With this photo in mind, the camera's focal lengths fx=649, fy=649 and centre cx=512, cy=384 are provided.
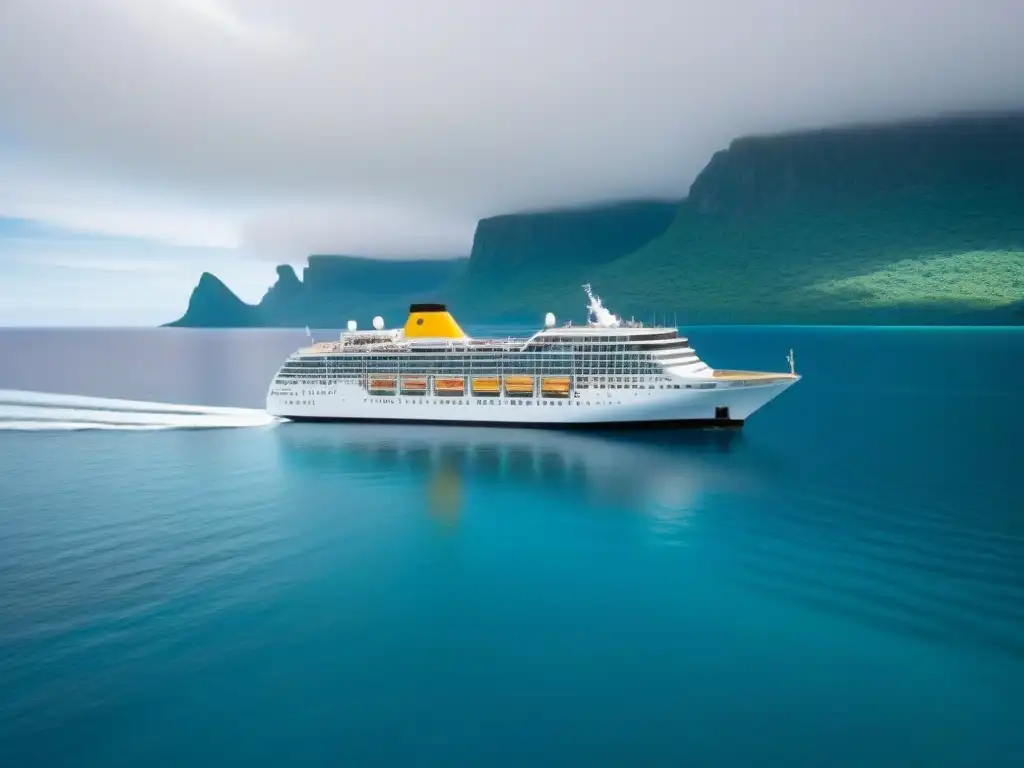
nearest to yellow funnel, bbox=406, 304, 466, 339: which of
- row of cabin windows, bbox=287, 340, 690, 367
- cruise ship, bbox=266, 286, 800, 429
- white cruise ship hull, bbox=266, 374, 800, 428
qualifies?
cruise ship, bbox=266, 286, 800, 429

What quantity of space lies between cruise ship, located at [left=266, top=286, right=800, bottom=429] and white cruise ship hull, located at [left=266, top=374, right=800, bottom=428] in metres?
0.09

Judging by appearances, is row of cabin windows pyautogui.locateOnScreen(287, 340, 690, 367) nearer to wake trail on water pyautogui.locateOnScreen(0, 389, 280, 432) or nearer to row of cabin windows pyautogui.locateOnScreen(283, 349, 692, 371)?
row of cabin windows pyautogui.locateOnScreen(283, 349, 692, 371)

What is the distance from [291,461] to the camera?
45.0 meters

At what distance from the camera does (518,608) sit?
2214 cm

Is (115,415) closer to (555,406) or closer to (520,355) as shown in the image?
(520,355)

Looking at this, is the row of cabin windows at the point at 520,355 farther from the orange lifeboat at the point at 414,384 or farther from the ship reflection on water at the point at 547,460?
the ship reflection on water at the point at 547,460

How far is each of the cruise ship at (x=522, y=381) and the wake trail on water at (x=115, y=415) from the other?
15.5 ft

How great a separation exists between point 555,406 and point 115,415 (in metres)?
42.9

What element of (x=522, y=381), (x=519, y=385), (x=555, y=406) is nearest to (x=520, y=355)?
(x=522, y=381)

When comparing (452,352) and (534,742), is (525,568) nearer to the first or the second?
(534,742)

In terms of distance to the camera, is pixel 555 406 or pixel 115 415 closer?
pixel 555 406

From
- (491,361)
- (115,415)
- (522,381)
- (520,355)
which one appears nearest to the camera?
(520,355)

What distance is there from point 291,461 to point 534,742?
33610mm

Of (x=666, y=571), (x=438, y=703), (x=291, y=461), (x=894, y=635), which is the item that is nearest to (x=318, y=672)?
(x=438, y=703)
